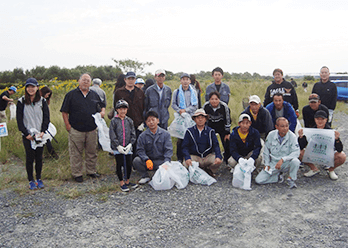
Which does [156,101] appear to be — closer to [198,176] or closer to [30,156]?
[198,176]

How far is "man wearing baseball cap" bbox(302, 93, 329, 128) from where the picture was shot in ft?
17.1

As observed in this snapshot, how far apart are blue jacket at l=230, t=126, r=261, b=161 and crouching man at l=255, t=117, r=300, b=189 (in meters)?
0.18

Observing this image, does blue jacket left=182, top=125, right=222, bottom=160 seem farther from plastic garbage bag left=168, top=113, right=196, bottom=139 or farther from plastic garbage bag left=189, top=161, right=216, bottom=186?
plastic garbage bag left=168, top=113, right=196, bottom=139

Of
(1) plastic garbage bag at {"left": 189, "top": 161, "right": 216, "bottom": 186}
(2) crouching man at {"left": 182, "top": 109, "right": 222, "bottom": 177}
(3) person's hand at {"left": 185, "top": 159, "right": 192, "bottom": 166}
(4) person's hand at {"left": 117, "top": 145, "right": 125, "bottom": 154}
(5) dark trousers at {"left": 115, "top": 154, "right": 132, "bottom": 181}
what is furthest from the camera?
(2) crouching man at {"left": 182, "top": 109, "right": 222, "bottom": 177}

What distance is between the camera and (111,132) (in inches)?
179

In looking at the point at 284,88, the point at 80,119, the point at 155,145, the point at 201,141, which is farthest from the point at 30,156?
the point at 284,88

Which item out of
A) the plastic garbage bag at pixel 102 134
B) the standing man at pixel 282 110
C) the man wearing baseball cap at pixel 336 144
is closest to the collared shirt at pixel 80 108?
the plastic garbage bag at pixel 102 134

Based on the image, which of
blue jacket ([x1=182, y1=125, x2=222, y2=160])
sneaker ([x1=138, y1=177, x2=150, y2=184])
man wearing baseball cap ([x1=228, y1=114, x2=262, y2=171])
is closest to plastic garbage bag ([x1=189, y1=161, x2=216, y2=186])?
blue jacket ([x1=182, y1=125, x2=222, y2=160])

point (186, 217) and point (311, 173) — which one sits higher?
point (311, 173)

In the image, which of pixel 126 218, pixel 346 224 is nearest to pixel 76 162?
pixel 126 218

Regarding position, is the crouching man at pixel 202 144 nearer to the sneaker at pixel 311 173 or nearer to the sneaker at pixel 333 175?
the sneaker at pixel 311 173

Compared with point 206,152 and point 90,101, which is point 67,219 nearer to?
point 90,101

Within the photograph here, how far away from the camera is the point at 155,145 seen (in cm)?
490

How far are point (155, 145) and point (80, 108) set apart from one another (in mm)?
1416
